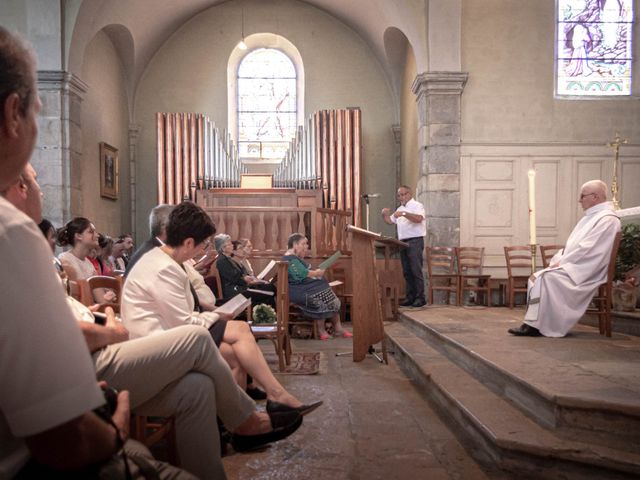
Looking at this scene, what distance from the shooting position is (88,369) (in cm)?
87

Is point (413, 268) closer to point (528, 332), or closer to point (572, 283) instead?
point (528, 332)

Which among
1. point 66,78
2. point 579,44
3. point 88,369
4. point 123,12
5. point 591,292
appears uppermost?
point 123,12

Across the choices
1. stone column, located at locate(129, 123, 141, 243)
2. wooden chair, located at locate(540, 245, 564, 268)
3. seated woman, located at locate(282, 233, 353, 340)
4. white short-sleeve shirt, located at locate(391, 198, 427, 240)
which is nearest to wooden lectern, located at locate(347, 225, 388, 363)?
seated woman, located at locate(282, 233, 353, 340)

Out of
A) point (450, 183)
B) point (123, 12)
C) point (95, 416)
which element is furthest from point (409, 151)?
point (95, 416)

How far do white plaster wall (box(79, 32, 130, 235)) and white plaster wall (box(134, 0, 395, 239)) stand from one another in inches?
15.4

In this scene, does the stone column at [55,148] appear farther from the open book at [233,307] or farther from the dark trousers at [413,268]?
the open book at [233,307]

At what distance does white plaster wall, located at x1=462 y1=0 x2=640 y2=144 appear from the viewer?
821 centimetres

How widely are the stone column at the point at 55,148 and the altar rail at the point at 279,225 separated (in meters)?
1.95

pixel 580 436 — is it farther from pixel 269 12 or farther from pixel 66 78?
pixel 269 12

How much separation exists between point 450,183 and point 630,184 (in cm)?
254

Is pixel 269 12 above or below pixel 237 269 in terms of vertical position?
above

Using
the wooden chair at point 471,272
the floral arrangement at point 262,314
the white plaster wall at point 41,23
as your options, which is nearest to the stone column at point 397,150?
the wooden chair at point 471,272

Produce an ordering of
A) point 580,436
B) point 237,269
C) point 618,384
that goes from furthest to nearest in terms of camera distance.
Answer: point 237,269 → point 618,384 → point 580,436

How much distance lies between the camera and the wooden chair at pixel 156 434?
76.5 inches
